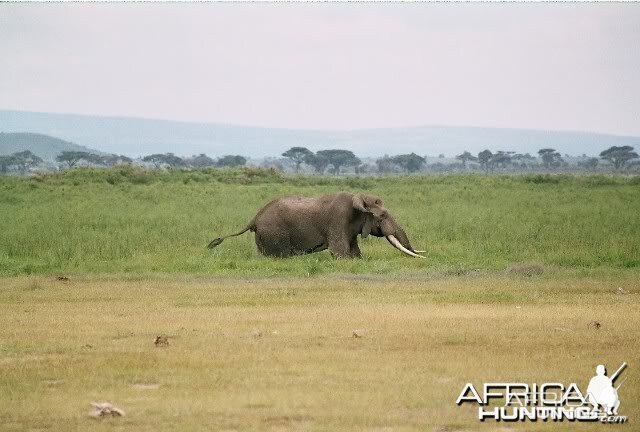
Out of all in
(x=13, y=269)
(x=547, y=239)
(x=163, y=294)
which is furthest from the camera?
(x=547, y=239)

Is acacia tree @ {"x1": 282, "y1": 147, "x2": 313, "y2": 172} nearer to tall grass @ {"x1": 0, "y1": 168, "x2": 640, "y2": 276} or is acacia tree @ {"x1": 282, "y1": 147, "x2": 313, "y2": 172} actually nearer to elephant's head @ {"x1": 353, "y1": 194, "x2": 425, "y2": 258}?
tall grass @ {"x1": 0, "y1": 168, "x2": 640, "y2": 276}

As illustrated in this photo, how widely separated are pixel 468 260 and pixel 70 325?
8.40 m

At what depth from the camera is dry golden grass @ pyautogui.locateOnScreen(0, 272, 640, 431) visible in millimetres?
8594

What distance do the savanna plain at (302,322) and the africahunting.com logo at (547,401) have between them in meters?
0.11

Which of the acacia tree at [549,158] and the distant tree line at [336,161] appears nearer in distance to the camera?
the distant tree line at [336,161]

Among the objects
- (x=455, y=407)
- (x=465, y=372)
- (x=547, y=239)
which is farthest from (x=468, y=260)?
(x=455, y=407)

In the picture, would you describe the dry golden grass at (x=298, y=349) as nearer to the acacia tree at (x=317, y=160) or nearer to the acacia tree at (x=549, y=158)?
the acacia tree at (x=317, y=160)

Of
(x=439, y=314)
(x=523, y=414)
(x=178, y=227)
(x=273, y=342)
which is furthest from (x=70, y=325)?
(x=178, y=227)

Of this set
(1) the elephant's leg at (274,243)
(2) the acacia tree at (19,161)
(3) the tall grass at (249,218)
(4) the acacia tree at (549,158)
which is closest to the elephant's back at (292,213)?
(1) the elephant's leg at (274,243)

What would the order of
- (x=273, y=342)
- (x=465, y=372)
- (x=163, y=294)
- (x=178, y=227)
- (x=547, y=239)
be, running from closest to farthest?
(x=465, y=372), (x=273, y=342), (x=163, y=294), (x=547, y=239), (x=178, y=227)

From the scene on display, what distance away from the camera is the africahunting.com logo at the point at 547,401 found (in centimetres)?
836

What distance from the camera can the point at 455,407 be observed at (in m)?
8.70

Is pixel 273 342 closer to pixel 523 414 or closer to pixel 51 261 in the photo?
pixel 523 414

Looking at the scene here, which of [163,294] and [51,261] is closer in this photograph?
[163,294]
